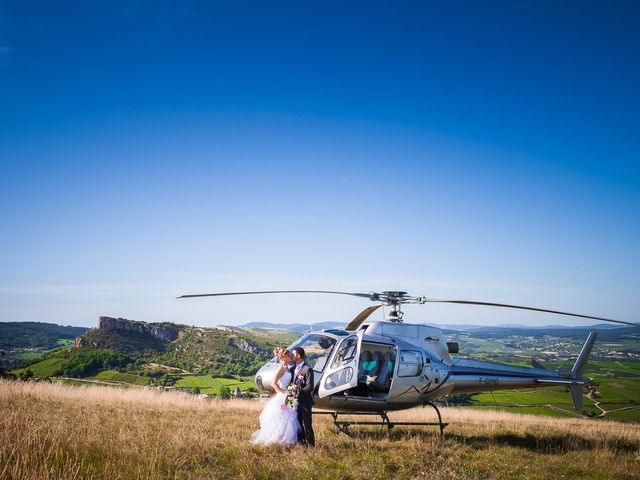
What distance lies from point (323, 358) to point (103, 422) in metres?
5.40

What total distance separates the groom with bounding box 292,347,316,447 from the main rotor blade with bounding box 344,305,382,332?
2.87m

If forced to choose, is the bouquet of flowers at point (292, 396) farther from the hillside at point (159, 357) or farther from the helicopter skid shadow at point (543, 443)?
the hillside at point (159, 357)

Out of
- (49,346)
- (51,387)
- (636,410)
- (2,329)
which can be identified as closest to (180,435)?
(51,387)

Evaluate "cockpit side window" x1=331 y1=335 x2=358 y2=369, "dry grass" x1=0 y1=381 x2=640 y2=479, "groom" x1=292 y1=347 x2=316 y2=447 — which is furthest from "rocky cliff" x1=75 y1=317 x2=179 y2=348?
"groom" x1=292 y1=347 x2=316 y2=447

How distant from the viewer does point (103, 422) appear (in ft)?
30.6

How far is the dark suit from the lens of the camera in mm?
8611

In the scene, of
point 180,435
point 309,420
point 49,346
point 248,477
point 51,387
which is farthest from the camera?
point 49,346

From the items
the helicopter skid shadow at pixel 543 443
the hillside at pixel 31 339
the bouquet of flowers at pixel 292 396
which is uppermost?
the bouquet of flowers at pixel 292 396

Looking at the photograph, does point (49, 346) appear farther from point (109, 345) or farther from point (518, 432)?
point (518, 432)

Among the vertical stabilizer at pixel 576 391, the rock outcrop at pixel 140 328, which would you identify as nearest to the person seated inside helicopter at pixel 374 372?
the vertical stabilizer at pixel 576 391

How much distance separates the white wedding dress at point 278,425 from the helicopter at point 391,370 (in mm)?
1263

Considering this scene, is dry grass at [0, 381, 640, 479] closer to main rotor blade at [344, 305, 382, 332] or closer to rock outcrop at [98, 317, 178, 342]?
main rotor blade at [344, 305, 382, 332]

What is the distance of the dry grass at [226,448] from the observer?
550 cm

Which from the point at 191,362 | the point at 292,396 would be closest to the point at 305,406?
the point at 292,396
